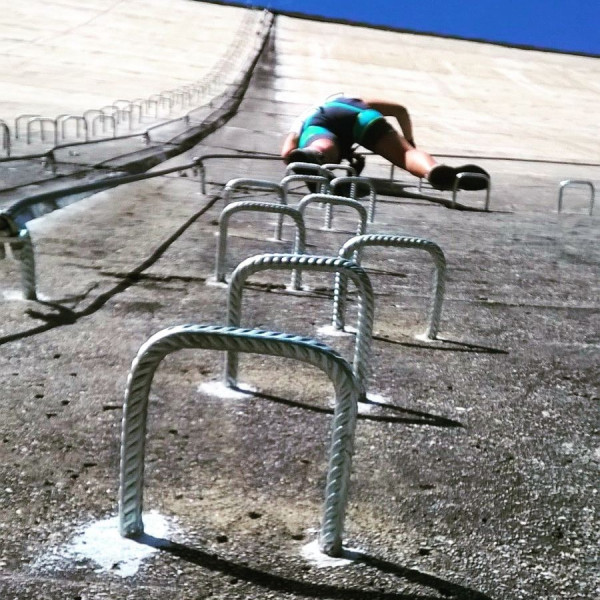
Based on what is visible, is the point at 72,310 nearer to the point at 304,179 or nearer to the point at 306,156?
the point at 304,179

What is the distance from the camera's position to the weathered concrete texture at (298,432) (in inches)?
96.4

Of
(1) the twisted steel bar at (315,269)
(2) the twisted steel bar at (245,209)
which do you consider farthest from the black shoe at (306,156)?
(1) the twisted steel bar at (315,269)

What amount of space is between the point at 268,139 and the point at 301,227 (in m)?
14.5

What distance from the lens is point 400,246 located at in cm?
410

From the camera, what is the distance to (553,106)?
33969mm

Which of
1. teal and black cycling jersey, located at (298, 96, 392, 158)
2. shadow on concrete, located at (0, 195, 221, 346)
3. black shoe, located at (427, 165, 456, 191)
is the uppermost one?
teal and black cycling jersey, located at (298, 96, 392, 158)

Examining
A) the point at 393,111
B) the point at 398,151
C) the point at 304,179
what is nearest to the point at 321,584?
the point at 304,179

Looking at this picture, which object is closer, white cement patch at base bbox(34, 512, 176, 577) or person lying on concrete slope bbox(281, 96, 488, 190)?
white cement patch at base bbox(34, 512, 176, 577)

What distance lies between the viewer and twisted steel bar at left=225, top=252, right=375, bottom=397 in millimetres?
3235

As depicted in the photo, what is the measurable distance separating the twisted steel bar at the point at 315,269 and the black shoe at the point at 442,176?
9.56 meters

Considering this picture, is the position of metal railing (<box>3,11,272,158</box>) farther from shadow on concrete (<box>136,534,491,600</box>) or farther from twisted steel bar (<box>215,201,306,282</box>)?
shadow on concrete (<box>136,534,491,600</box>)

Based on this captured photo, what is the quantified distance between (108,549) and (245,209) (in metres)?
2.85

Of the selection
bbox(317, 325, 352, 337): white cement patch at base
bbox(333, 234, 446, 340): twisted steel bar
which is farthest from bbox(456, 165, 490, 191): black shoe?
bbox(317, 325, 352, 337): white cement patch at base

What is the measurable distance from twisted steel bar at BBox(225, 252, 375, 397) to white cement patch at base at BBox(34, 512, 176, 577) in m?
0.93
